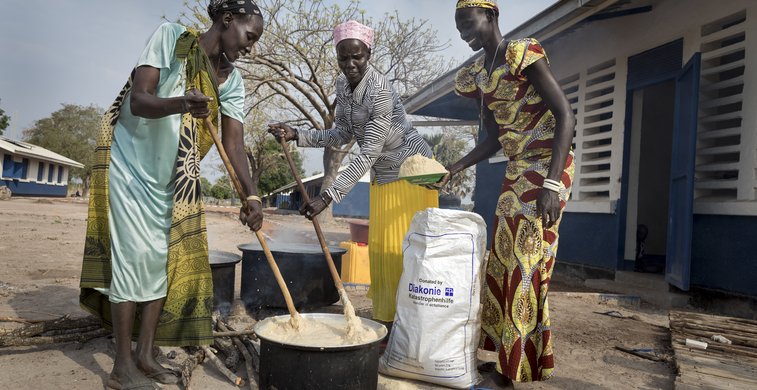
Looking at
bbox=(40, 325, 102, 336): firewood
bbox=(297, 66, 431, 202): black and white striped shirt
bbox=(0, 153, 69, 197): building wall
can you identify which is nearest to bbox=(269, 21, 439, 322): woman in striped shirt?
bbox=(297, 66, 431, 202): black and white striped shirt

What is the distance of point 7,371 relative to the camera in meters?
2.43

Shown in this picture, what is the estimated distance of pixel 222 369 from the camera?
257cm

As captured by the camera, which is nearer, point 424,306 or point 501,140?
point 424,306

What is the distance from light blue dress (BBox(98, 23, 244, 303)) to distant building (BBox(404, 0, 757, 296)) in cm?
A: 421

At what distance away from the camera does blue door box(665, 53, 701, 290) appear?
185 inches

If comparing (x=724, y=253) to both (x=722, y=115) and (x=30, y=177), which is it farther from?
(x=30, y=177)

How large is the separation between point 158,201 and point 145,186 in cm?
9

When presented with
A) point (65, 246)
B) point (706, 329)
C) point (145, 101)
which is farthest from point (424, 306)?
point (65, 246)

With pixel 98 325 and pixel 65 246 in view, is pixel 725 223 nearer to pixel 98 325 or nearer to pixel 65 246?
pixel 98 325

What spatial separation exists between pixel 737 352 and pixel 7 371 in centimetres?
405

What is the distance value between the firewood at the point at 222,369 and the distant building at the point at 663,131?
4200mm

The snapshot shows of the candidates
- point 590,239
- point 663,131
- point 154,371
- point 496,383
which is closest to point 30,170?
point 590,239

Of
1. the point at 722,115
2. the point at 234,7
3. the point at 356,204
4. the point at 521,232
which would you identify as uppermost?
the point at 722,115

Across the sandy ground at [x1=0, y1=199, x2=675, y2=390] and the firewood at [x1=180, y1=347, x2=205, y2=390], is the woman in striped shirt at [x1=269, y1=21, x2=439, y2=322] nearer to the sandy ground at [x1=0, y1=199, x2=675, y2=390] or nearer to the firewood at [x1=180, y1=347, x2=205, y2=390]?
the sandy ground at [x1=0, y1=199, x2=675, y2=390]
